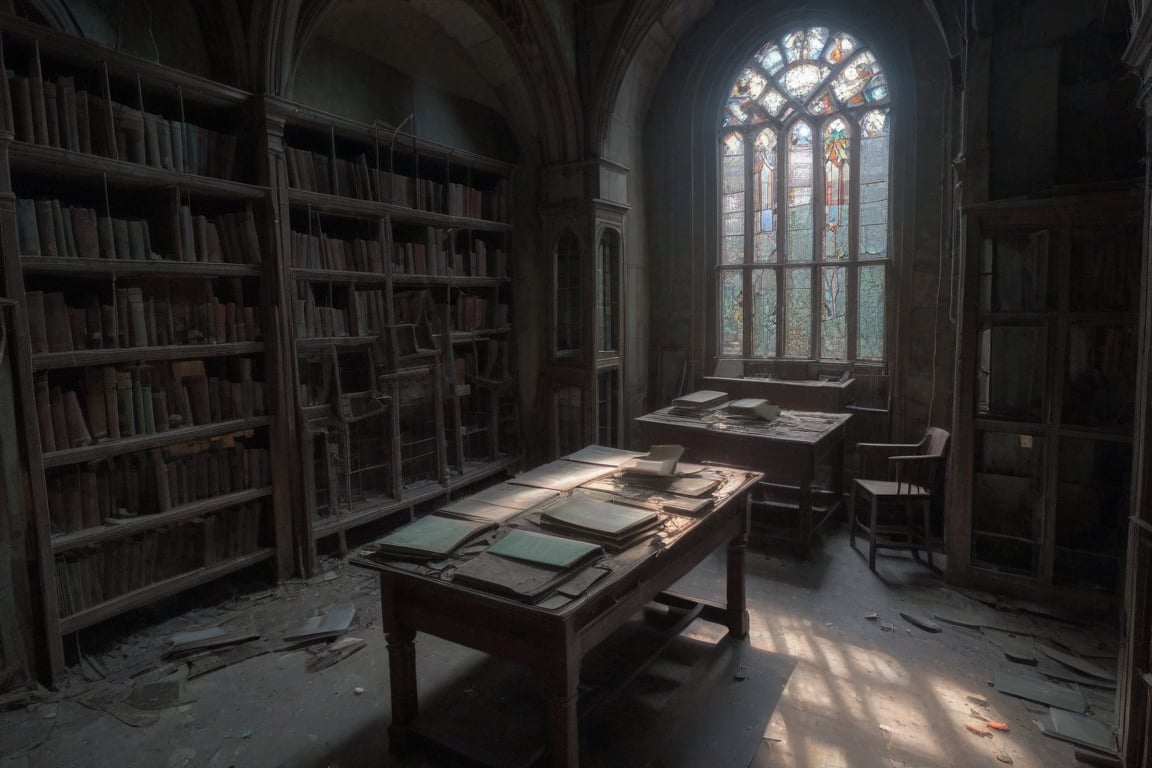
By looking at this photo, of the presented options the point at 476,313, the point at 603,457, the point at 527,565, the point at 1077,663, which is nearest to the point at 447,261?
the point at 476,313

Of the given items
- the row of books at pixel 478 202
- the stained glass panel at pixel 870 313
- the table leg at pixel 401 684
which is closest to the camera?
the table leg at pixel 401 684

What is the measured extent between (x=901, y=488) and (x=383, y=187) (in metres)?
4.69

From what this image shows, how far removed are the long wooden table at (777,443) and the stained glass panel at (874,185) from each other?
1776 mm

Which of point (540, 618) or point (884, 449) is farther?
point (884, 449)

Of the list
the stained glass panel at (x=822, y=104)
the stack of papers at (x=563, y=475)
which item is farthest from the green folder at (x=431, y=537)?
the stained glass panel at (x=822, y=104)

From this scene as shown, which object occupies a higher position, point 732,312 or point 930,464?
point 732,312

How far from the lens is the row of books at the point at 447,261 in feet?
18.2

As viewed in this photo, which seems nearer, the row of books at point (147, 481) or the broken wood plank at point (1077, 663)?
the broken wood plank at point (1077, 663)

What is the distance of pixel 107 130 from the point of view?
3.67 metres

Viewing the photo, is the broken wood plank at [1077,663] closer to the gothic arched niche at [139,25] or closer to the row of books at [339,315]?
the row of books at [339,315]

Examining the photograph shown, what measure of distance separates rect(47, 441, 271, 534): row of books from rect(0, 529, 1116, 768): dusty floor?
73cm

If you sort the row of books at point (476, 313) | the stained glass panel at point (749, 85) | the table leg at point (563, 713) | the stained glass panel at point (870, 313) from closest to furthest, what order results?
the table leg at point (563, 713) → the row of books at point (476, 313) → the stained glass panel at point (870, 313) → the stained glass panel at point (749, 85)

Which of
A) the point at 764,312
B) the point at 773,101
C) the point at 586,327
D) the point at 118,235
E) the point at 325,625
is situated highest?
the point at 773,101

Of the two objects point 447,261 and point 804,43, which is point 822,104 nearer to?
point 804,43
